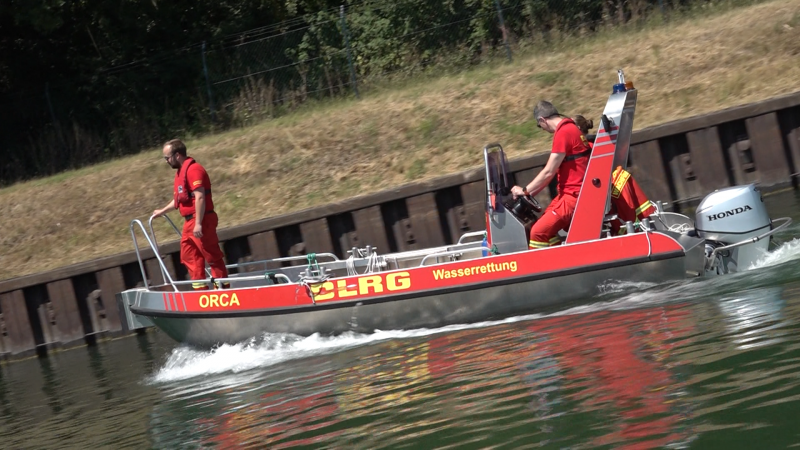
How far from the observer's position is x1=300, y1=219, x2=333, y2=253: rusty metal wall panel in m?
14.3

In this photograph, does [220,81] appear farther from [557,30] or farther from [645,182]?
[645,182]

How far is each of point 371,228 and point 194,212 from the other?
4.23m

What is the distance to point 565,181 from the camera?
31.4 ft

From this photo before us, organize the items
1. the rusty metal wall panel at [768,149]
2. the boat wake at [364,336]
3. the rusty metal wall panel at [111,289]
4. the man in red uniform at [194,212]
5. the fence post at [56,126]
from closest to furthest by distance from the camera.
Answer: the boat wake at [364,336], the man in red uniform at [194,212], the rusty metal wall panel at [111,289], the rusty metal wall panel at [768,149], the fence post at [56,126]

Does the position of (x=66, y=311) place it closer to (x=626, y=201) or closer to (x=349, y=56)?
(x=626, y=201)

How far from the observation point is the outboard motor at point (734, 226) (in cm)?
915

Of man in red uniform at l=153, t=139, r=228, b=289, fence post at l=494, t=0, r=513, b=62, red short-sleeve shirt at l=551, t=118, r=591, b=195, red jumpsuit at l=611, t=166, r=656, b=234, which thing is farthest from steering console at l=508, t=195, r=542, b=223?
fence post at l=494, t=0, r=513, b=62

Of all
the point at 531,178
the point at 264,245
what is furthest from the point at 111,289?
the point at 531,178

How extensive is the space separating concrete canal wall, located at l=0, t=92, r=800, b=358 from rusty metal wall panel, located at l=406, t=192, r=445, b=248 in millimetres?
14

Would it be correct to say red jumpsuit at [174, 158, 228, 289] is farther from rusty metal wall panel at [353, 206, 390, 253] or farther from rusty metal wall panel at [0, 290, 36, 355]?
rusty metal wall panel at [0, 290, 36, 355]

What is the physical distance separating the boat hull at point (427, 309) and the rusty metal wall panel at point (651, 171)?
5299 millimetres

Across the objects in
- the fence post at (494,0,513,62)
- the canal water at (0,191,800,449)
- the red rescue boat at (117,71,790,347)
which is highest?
the fence post at (494,0,513,62)

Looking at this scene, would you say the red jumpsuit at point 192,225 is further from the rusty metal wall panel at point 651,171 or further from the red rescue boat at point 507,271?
the rusty metal wall panel at point 651,171

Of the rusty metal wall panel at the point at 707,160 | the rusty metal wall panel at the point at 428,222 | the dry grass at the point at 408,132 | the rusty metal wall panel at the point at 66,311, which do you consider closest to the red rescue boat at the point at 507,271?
the rusty metal wall panel at the point at 428,222
